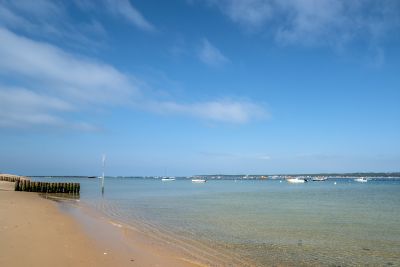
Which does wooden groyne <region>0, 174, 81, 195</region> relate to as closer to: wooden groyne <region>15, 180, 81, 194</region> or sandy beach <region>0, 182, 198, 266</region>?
wooden groyne <region>15, 180, 81, 194</region>

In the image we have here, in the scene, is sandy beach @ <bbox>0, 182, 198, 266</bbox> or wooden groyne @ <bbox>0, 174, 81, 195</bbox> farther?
wooden groyne @ <bbox>0, 174, 81, 195</bbox>

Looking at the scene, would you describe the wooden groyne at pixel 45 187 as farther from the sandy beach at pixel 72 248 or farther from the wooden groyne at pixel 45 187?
the sandy beach at pixel 72 248

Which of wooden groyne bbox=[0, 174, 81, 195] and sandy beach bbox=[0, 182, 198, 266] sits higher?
wooden groyne bbox=[0, 174, 81, 195]

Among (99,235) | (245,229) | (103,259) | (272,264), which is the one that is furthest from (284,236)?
(103,259)

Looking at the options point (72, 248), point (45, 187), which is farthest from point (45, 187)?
point (72, 248)

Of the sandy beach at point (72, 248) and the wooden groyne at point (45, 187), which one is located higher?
the wooden groyne at point (45, 187)

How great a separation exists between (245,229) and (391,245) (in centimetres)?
738

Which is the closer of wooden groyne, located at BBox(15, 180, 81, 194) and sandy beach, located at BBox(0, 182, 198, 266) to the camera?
sandy beach, located at BBox(0, 182, 198, 266)

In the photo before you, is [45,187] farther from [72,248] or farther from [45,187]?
[72,248]

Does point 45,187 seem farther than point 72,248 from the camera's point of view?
Yes

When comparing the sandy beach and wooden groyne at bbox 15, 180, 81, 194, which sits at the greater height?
wooden groyne at bbox 15, 180, 81, 194

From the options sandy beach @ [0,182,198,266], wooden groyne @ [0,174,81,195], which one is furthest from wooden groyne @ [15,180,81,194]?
sandy beach @ [0,182,198,266]

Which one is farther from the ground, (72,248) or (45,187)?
(45,187)

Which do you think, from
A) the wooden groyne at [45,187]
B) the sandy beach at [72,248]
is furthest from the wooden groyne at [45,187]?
the sandy beach at [72,248]
